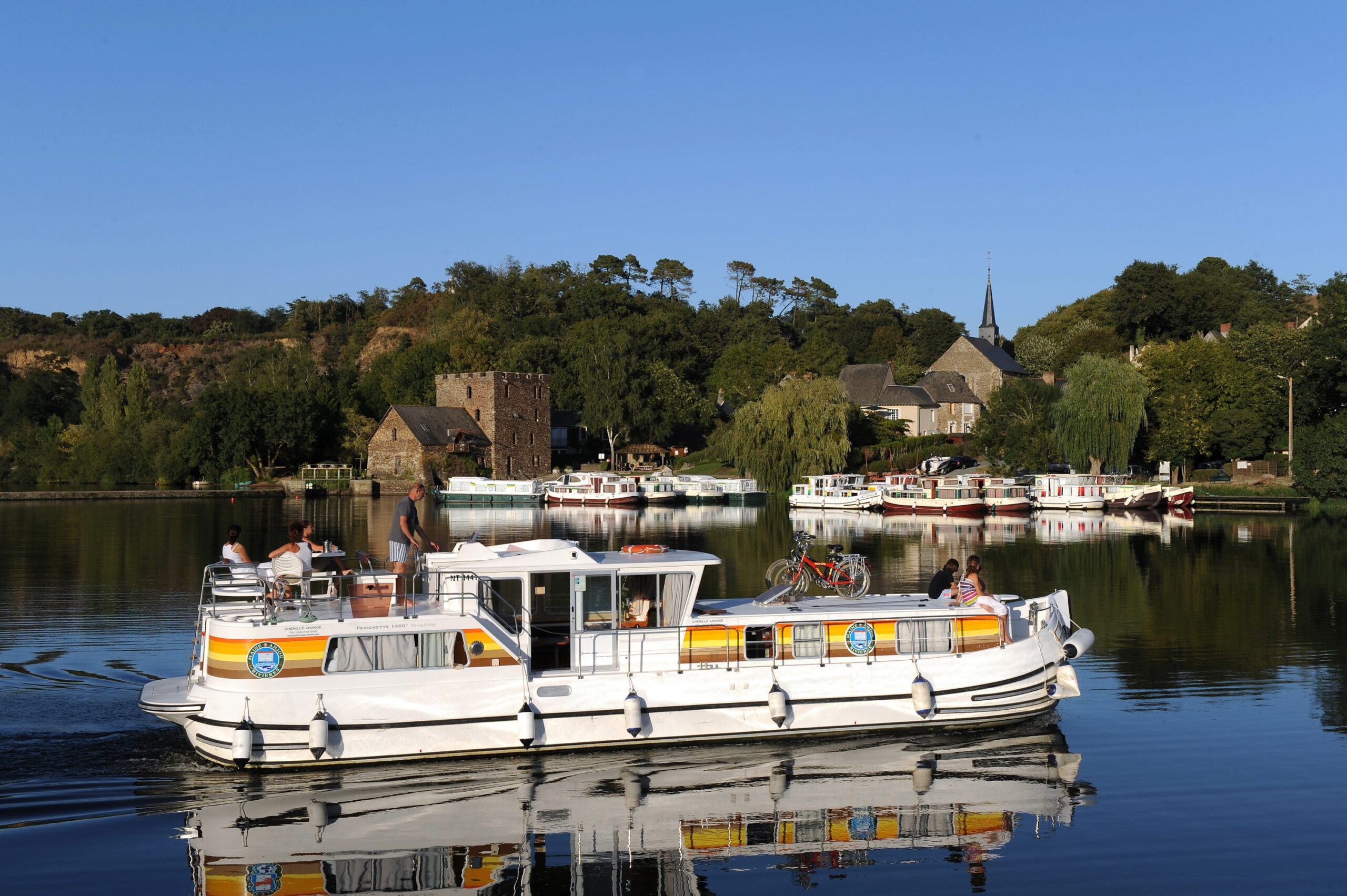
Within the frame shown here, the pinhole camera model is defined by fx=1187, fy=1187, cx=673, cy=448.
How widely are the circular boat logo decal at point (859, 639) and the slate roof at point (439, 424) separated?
78.0 m

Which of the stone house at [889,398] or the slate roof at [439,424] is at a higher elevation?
the stone house at [889,398]

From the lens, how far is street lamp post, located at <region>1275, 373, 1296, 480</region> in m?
67.7

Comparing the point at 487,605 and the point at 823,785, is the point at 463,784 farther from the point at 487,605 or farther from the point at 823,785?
the point at 823,785

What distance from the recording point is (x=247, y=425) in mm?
92312

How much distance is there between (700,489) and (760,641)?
204ft

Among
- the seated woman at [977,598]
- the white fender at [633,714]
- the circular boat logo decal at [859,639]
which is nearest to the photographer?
the white fender at [633,714]

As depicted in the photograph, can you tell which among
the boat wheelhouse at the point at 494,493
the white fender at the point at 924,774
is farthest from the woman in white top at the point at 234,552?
the boat wheelhouse at the point at 494,493

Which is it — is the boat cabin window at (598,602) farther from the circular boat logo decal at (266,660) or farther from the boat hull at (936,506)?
the boat hull at (936,506)

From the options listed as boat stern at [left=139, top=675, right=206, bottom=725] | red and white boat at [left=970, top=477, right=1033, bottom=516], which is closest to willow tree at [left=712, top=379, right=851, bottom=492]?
red and white boat at [left=970, top=477, right=1033, bottom=516]

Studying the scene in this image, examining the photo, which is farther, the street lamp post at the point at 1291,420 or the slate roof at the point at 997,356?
the slate roof at the point at 997,356

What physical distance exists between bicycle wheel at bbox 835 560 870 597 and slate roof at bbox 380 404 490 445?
7459 centimetres

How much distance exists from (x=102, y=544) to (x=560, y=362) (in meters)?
70.1

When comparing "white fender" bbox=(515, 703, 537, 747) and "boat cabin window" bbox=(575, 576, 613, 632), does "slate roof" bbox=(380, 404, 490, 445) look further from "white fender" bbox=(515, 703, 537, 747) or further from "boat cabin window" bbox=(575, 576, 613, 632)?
"white fender" bbox=(515, 703, 537, 747)

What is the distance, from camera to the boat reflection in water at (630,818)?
40.4ft
